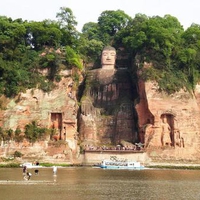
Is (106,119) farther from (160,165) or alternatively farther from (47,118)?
(160,165)

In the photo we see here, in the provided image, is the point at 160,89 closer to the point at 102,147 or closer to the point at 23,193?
the point at 102,147

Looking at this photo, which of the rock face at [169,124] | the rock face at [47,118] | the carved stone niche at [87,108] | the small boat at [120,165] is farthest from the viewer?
the carved stone niche at [87,108]

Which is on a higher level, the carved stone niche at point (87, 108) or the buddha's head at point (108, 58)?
the buddha's head at point (108, 58)

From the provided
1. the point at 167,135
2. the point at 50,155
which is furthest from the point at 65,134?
the point at 167,135

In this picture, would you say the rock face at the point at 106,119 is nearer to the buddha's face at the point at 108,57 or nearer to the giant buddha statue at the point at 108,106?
the giant buddha statue at the point at 108,106

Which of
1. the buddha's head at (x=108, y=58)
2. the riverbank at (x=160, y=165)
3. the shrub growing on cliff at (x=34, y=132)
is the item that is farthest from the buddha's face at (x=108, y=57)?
the riverbank at (x=160, y=165)

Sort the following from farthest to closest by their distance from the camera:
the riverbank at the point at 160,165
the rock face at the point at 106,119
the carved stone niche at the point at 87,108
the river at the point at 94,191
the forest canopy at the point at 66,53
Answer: the carved stone niche at the point at 87,108 < the forest canopy at the point at 66,53 < the rock face at the point at 106,119 < the riverbank at the point at 160,165 < the river at the point at 94,191
